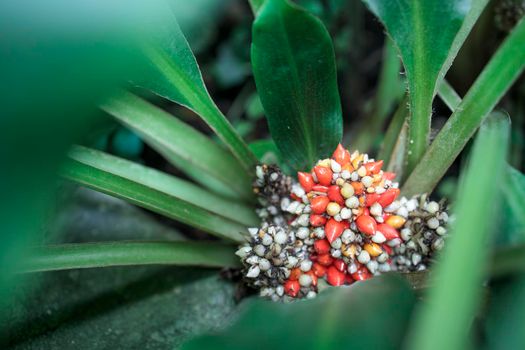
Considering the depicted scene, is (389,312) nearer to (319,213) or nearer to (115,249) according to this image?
(319,213)

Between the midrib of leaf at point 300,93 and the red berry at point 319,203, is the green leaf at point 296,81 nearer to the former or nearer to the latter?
the midrib of leaf at point 300,93

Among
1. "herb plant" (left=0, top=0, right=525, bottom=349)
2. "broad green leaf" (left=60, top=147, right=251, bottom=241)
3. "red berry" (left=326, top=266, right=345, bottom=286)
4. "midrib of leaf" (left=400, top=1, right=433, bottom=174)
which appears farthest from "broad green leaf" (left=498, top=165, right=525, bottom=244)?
"broad green leaf" (left=60, top=147, right=251, bottom=241)

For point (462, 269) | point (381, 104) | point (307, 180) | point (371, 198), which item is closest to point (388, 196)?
point (371, 198)

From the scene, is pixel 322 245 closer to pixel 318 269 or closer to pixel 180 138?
pixel 318 269

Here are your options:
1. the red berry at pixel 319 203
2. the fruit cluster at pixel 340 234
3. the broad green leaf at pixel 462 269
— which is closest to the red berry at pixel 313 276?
the fruit cluster at pixel 340 234

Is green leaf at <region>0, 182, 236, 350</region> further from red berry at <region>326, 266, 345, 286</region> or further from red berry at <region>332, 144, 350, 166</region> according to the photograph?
red berry at <region>332, 144, 350, 166</region>

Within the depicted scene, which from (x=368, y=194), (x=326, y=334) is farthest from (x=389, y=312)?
(x=368, y=194)
